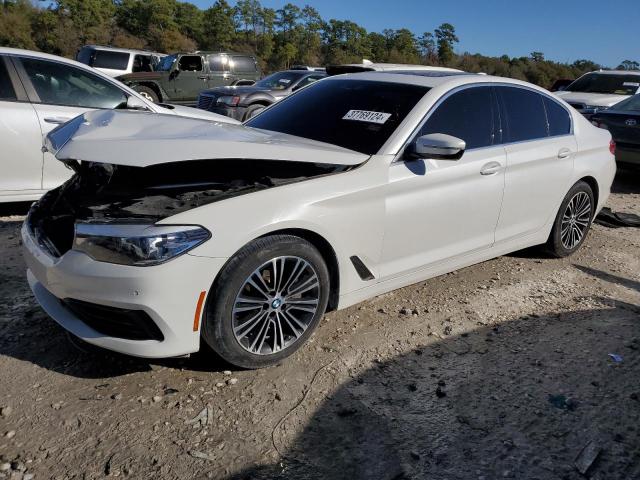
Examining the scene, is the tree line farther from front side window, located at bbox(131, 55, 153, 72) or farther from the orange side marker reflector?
the orange side marker reflector

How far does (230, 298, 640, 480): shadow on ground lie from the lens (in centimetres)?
233

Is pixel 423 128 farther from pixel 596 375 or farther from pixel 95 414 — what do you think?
pixel 95 414

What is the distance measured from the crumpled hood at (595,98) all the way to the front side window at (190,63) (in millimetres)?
11605

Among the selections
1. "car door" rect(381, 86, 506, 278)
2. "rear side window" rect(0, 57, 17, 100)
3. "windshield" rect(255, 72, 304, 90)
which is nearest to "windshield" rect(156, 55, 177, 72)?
"windshield" rect(255, 72, 304, 90)

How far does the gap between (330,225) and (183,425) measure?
1254mm

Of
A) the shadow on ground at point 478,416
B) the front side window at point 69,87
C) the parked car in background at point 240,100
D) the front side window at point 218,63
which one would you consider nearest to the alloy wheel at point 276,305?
the shadow on ground at point 478,416

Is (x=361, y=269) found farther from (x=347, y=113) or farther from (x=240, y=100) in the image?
(x=240, y=100)

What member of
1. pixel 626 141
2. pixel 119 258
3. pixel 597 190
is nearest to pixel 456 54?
pixel 626 141

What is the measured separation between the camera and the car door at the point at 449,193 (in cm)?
334

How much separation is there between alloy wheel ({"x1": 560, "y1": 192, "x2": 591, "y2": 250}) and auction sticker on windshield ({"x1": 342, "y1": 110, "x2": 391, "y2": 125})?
6.92ft

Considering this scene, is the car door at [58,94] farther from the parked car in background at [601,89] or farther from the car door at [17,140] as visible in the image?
the parked car in background at [601,89]

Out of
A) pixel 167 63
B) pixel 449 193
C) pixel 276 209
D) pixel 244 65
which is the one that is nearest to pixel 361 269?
pixel 276 209

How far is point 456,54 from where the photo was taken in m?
52.3

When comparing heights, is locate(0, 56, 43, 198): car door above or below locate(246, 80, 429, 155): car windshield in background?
below
